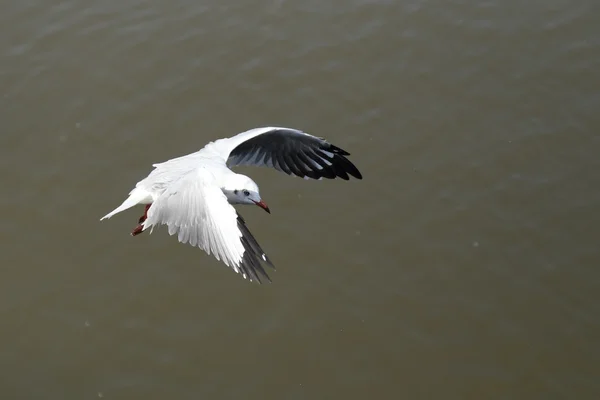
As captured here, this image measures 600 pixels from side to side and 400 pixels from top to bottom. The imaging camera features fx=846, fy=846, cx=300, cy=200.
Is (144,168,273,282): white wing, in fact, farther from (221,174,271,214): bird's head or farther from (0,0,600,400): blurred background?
(0,0,600,400): blurred background

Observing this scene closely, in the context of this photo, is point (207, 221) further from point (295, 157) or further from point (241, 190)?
point (295, 157)

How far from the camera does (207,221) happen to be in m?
5.25

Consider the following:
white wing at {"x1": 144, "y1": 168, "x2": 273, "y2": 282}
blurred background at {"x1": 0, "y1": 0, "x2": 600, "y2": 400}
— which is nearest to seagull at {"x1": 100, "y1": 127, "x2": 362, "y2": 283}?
white wing at {"x1": 144, "y1": 168, "x2": 273, "y2": 282}

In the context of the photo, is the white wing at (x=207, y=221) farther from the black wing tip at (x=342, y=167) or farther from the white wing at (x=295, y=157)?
the black wing tip at (x=342, y=167)

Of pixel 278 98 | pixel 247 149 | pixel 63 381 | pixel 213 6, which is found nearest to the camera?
pixel 63 381

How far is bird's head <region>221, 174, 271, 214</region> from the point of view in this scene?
534 centimetres

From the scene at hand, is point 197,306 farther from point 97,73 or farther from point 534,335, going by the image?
point 97,73

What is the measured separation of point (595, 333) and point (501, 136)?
200cm

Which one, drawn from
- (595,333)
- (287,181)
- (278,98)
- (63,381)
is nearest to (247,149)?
(287,181)

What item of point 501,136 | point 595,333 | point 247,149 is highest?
point 247,149

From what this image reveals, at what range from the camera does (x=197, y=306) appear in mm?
6031

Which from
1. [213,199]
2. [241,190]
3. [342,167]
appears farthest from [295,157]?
[213,199]

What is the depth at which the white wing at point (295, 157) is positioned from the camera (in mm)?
→ 6445

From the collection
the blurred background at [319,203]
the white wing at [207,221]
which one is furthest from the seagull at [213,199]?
the blurred background at [319,203]
